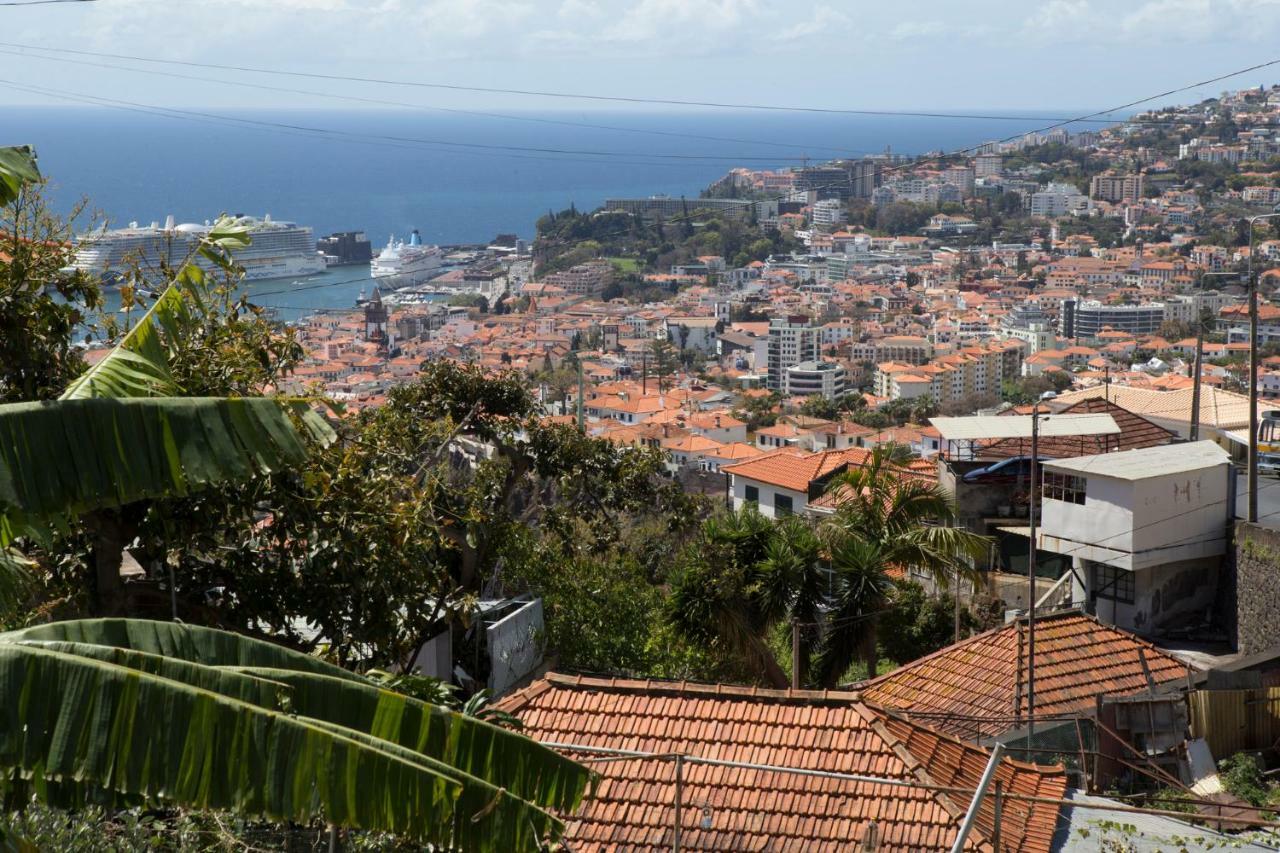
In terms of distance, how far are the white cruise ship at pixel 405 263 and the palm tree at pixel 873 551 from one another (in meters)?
→ 106

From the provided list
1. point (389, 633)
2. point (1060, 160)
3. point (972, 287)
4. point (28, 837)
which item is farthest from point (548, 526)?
point (1060, 160)

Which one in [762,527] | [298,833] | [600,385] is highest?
[298,833]

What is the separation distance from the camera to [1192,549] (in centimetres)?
1125

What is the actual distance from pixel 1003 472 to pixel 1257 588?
3.71 metres

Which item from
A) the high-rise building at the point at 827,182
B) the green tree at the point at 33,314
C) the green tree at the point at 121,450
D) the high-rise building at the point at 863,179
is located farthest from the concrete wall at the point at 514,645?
the high-rise building at the point at 863,179

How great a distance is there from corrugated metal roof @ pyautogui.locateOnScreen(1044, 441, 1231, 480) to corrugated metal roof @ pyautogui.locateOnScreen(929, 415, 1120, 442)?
801 mm

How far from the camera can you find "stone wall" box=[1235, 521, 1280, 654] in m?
9.95

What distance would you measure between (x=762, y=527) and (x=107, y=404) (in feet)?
21.4

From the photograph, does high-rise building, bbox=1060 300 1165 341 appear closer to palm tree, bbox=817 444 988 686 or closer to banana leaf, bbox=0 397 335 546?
palm tree, bbox=817 444 988 686

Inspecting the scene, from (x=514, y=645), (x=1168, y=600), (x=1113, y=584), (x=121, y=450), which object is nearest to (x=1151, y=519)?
(x=1113, y=584)

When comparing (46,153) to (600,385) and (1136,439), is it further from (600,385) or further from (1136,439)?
(1136,439)

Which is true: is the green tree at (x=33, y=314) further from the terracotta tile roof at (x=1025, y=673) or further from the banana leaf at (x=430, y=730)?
the terracotta tile roof at (x=1025, y=673)

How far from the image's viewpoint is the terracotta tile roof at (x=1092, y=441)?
14.4 meters

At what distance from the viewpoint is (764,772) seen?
16.8 feet
